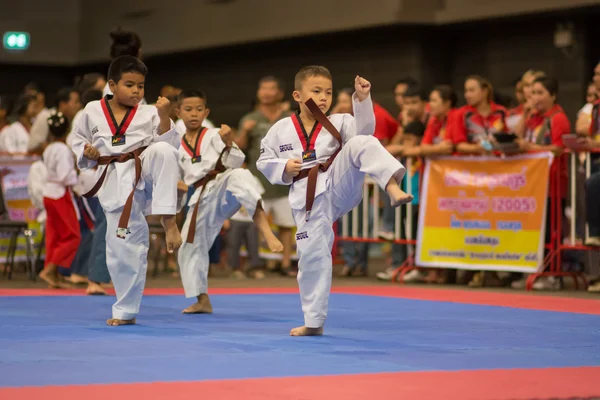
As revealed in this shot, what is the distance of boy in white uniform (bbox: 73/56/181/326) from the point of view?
21.2 feet

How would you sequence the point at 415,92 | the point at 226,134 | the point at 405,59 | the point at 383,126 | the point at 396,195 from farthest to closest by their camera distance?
1. the point at 405,59
2. the point at 383,126
3. the point at 415,92
4. the point at 226,134
5. the point at 396,195

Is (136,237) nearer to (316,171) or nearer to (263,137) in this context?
(316,171)

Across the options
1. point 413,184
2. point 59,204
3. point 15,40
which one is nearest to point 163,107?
point 59,204

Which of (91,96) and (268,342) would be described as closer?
(268,342)

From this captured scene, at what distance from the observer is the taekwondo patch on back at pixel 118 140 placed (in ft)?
21.6

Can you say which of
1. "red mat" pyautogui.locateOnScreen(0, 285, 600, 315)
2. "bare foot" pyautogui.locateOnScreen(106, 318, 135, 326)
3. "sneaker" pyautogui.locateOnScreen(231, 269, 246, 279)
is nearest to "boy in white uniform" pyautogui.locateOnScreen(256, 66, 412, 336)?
"bare foot" pyautogui.locateOnScreen(106, 318, 135, 326)

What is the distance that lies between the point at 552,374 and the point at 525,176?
5.71 m

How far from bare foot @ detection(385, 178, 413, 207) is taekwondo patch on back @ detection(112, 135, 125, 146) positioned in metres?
1.95

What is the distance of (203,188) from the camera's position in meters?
7.65

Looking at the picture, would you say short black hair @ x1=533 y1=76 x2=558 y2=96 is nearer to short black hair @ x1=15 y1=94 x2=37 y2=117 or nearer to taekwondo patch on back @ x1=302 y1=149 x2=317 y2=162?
taekwondo patch on back @ x1=302 y1=149 x2=317 y2=162

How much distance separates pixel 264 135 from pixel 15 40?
39.3ft

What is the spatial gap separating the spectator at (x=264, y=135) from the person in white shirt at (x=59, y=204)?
2.44 meters

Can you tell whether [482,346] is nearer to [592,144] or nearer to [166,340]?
[166,340]

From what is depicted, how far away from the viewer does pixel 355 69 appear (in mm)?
17531
